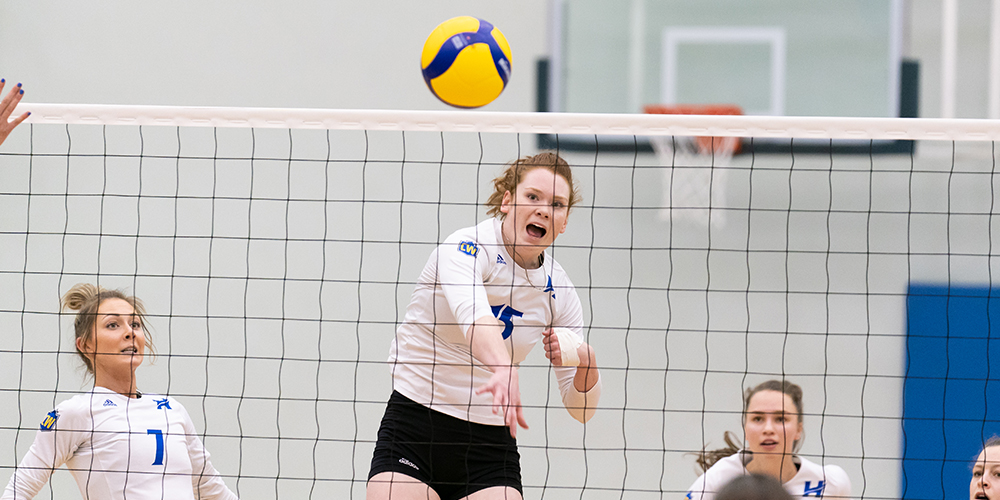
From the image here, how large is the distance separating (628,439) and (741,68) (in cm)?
239

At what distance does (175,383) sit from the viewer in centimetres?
537

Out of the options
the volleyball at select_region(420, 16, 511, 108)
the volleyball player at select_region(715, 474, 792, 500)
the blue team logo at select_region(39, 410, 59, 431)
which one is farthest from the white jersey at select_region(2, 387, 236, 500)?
the volleyball player at select_region(715, 474, 792, 500)

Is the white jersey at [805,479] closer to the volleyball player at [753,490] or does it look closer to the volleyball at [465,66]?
the volleyball at [465,66]

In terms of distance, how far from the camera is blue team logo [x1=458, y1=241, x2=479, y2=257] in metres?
2.66

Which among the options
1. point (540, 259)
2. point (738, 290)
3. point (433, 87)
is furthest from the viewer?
point (738, 290)

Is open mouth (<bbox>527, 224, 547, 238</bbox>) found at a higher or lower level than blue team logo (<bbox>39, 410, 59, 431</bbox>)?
higher

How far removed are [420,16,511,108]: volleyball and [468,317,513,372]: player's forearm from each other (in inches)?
37.2

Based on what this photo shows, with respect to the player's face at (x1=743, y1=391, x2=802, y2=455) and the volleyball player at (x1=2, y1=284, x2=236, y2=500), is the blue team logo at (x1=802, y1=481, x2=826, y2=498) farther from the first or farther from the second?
the volleyball player at (x1=2, y1=284, x2=236, y2=500)

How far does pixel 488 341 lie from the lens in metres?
2.46

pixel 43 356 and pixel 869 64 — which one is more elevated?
pixel 869 64

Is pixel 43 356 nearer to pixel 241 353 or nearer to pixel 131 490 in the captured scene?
pixel 241 353

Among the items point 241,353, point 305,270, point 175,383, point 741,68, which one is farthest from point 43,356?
point 741,68

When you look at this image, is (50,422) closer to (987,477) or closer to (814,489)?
(814,489)

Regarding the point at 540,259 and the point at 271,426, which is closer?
the point at 540,259
